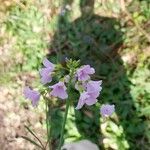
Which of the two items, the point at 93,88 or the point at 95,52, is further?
the point at 95,52

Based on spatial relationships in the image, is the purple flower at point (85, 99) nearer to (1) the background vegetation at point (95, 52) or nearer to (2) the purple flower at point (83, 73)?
(2) the purple flower at point (83, 73)

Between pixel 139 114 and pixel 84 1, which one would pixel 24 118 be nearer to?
pixel 139 114

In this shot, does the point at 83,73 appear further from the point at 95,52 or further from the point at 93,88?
the point at 95,52

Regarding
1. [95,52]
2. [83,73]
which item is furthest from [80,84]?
[95,52]

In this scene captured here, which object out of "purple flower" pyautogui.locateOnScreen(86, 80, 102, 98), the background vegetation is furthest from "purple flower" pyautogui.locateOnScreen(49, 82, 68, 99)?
the background vegetation

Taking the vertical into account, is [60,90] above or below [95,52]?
below

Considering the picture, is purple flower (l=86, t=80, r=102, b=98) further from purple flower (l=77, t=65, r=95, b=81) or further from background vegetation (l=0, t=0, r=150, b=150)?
background vegetation (l=0, t=0, r=150, b=150)

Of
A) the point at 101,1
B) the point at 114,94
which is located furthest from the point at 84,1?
the point at 114,94

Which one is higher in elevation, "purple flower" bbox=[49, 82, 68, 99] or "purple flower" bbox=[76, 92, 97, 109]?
"purple flower" bbox=[49, 82, 68, 99]
